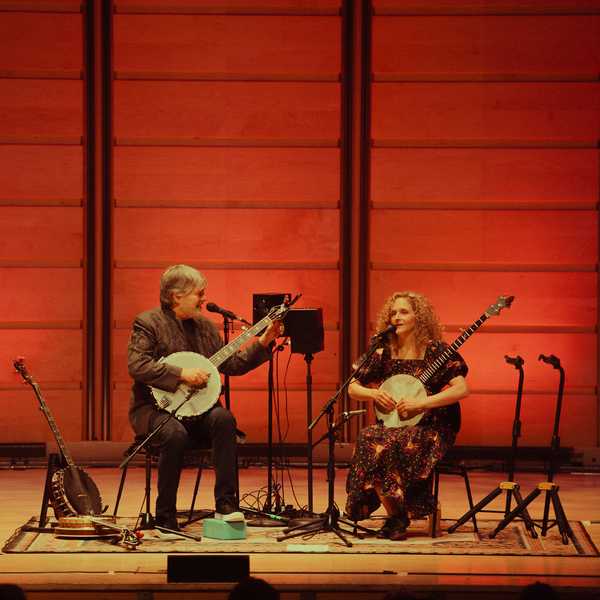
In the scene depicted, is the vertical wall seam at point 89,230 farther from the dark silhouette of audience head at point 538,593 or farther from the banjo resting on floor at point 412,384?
the dark silhouette of audience head at point 538,593

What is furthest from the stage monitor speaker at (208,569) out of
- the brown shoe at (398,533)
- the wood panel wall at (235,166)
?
the wood panel wall at (235,166)

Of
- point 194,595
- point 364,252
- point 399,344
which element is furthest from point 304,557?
point 364,252

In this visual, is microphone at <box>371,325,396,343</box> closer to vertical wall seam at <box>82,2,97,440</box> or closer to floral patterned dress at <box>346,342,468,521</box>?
floral patterned dress at <box>346,342,468,521</box>

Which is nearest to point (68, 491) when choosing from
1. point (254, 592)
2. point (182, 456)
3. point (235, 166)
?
point (182, 456)

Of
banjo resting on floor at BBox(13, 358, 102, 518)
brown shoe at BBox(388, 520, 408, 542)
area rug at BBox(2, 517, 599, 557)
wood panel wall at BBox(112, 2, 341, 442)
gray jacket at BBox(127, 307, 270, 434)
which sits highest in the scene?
wood panel wall at BBox(112, 2, 341, 442)

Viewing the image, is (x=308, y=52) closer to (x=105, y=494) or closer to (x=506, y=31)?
(x=506, y=31)

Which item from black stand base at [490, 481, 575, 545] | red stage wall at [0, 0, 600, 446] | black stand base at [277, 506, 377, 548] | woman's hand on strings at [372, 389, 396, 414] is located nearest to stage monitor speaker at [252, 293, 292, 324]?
woman's hand on strings at [372, 389, 396, 414]

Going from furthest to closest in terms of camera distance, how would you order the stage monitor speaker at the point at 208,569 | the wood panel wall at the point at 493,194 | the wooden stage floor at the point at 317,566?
the wood panel wall at the point at 493,194, the stage monitor speaker at the point at 208,569, the wooden stage floor at the point at 317,566

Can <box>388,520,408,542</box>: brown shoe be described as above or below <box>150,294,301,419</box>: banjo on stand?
below

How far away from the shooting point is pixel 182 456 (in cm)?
526

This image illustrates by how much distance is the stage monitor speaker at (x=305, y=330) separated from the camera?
539 centimetres

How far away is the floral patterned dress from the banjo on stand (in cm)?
69

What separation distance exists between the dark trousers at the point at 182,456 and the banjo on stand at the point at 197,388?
0.06m

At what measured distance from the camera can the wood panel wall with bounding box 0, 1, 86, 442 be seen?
24.3 feet
